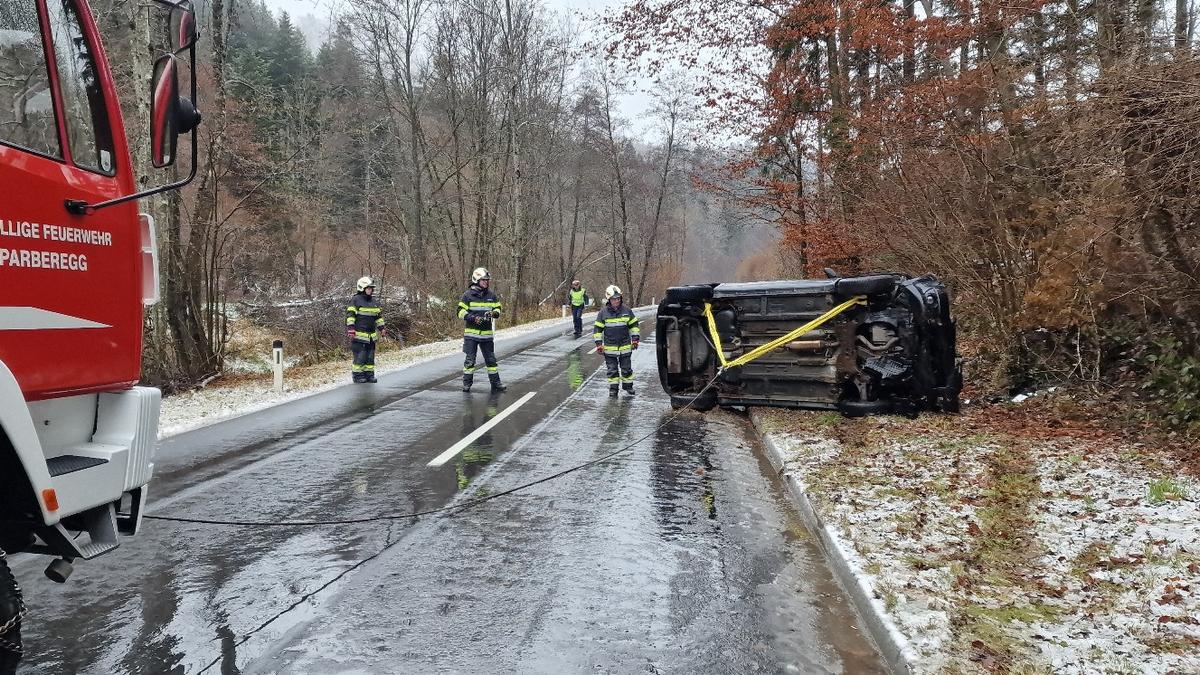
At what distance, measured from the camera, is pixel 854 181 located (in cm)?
1455

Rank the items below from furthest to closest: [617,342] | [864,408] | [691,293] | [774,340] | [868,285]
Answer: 1. [617,342]
2. [691,293]
3. [774,340]
4. [864,408]
5. [868,285]

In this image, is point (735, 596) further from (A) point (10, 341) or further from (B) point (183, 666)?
(A) point (10, 341)

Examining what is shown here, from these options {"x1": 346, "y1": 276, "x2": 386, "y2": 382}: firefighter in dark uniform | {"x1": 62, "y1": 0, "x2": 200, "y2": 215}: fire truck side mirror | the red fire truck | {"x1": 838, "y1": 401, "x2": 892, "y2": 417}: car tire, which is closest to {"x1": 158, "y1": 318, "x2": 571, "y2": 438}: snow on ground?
{"x1": 346, "y1": 276, "x2": 386, "y2": 382}: firefighter in dark uniform

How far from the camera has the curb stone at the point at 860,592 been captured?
368 cm

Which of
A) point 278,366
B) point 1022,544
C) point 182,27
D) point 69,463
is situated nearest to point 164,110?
point 182,27

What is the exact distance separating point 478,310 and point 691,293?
3927mm

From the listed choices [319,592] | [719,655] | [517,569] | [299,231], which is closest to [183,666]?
[319,592]

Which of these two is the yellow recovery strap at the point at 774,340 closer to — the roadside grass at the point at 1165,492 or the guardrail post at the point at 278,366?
the roadside grass at the point at 1165,492

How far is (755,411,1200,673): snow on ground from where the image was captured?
372 cm

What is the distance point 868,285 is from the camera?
8555 mm

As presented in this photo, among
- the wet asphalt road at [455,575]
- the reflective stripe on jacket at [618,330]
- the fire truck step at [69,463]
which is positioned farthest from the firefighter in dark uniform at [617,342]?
the fire truck step at [69,463]

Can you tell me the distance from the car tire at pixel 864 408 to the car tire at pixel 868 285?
1.21m

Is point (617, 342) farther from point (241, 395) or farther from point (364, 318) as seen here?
point (241, 395)

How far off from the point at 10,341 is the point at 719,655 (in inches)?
122
